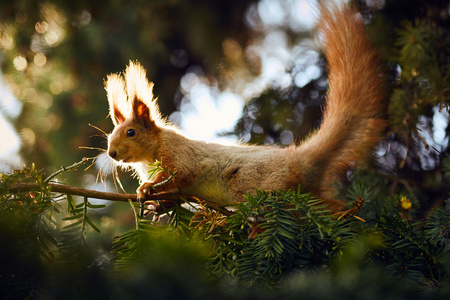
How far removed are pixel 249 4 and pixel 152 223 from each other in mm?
1828

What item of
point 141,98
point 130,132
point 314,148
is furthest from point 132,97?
point 314,148

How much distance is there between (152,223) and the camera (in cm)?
93

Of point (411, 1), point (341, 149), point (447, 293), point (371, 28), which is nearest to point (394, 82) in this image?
point (371, 28)

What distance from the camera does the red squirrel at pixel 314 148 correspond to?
1.25m

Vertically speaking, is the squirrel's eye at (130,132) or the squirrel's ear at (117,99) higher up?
the squirrel's ear at (117,99)

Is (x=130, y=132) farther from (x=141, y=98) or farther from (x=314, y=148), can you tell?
(x=314, y=148)

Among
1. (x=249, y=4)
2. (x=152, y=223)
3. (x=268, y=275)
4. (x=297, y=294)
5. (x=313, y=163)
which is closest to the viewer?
(x=297, y=294)

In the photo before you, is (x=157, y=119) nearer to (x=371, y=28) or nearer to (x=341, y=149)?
(x=341, y=149)

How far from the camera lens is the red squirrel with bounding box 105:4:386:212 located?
1.25m

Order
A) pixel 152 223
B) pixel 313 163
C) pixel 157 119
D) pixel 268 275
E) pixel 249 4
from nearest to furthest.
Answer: pixel 268 275 < pixel 152 223 < pixel 313 163 < pixel 157 119 < pixel 249 4

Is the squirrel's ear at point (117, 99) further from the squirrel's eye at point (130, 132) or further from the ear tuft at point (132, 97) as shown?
the squirrel's eye at point (130, 132)

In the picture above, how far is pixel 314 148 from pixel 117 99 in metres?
0.94

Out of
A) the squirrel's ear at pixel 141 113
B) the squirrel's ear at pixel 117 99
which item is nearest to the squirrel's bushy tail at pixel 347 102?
the squirrel's ear at pixel 141 113

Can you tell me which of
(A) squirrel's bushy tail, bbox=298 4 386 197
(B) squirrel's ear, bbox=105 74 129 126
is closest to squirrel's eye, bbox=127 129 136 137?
(B) squirrel's ear, bbox=105 74 129 126
